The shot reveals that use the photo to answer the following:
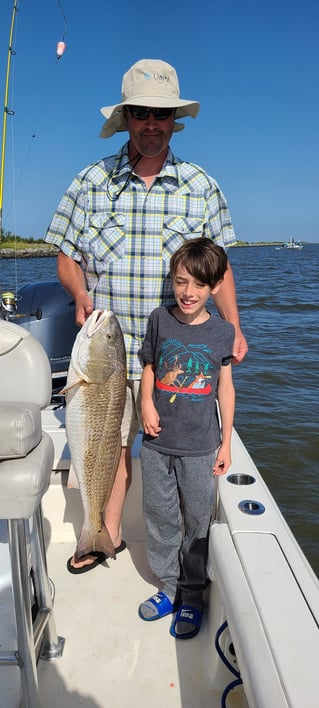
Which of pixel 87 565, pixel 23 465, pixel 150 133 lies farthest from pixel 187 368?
pixel 87 565

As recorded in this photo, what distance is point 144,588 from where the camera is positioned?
9.16 feet

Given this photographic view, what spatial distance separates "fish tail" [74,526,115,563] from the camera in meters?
2.61

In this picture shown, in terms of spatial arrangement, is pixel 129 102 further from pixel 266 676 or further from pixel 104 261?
pixel 266 676

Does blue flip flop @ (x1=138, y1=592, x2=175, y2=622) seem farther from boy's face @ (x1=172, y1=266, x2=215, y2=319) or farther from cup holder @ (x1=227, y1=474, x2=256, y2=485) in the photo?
boy's face @ (x1=172, y1=266, x2=215, y2=319)

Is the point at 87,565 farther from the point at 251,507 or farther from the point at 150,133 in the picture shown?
the point at 150,133

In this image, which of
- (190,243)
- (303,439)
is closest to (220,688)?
(190,243)

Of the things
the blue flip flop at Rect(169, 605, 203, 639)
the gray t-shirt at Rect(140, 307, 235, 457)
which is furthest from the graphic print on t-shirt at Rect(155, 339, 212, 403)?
the blue flip flop at Rect(169, 605, 203, 639)

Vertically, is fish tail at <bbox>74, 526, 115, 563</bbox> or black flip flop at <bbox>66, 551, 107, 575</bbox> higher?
fish tail at <bbox>74, 526, 115, 563</bbox>

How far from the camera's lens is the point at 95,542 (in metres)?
2.62

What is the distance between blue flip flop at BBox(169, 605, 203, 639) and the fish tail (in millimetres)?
432

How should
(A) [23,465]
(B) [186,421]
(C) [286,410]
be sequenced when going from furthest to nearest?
1. (C) [286,410]
2. (B) [186,421]
3. (A) [23,465]

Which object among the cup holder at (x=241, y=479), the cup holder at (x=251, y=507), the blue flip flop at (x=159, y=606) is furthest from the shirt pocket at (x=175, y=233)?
the blue flip flop at (x=159, y=606)

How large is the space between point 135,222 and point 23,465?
1375 mm

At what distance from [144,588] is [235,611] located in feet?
4.56
